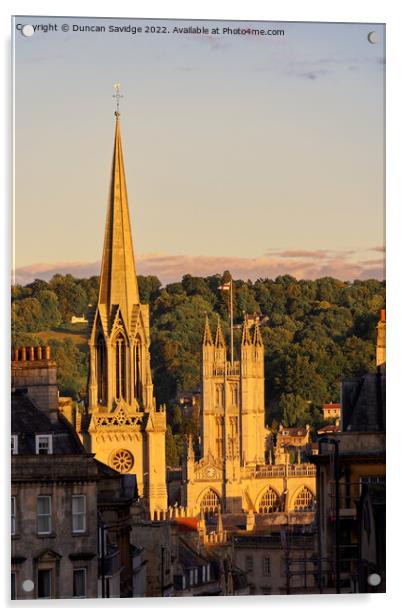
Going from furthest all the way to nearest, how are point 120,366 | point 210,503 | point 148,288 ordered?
point 210,503
point 120,366
point 148,288

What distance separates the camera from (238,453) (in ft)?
214

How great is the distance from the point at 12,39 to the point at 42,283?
3497 mm

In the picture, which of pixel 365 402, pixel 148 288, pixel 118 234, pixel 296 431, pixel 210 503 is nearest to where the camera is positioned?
pixel 365 402

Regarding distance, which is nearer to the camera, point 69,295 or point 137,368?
point 69,295

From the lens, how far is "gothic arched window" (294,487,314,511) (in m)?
56.4

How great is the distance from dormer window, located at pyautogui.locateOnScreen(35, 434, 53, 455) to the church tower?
243 cm

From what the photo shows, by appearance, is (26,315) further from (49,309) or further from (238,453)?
(238,453)

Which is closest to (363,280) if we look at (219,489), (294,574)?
(294,574)

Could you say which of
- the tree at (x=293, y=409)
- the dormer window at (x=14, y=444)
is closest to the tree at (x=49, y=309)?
the dormer window at (x=14, y=444)

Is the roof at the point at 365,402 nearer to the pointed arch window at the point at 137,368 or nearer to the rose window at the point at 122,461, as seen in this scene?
the rose window at the point at 122,461

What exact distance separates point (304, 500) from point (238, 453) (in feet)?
27.0

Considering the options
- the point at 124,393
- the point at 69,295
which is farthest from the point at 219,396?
the point at 69,295

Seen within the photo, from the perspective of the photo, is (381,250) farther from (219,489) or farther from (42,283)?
(219,489)

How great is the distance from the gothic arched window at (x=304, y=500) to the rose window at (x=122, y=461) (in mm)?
2697
